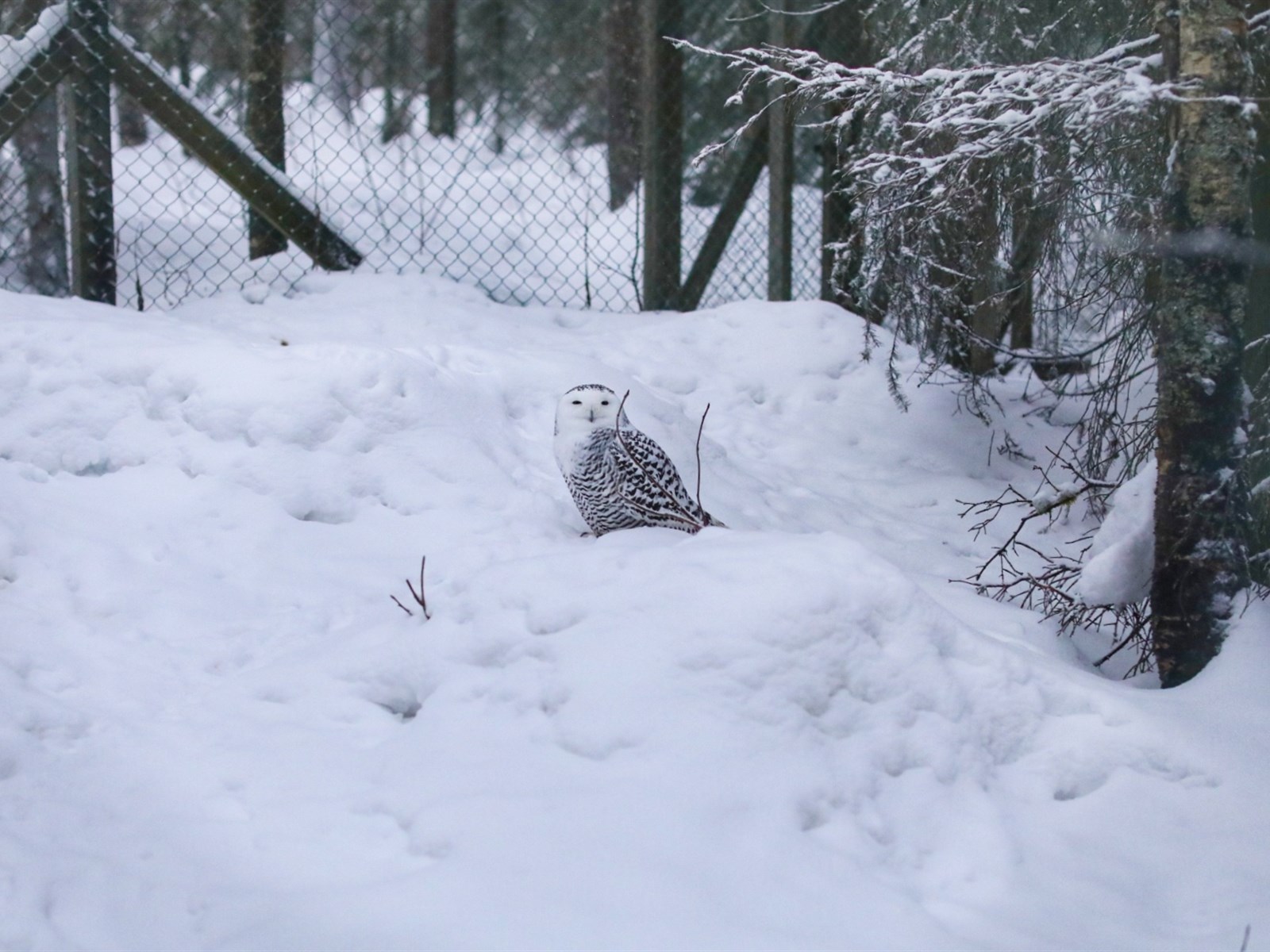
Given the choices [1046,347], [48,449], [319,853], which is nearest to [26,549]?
[48,449]

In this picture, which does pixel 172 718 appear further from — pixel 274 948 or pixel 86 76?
pixel 86 76

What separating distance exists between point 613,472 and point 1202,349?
1520 mm

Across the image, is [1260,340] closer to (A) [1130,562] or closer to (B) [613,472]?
(A) [1130,562]

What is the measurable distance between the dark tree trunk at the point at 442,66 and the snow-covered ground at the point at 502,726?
7.55m

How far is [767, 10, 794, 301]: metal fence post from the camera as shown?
551cm

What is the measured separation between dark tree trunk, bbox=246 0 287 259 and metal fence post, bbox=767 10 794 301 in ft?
7.71

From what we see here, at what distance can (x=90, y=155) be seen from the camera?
183 inches

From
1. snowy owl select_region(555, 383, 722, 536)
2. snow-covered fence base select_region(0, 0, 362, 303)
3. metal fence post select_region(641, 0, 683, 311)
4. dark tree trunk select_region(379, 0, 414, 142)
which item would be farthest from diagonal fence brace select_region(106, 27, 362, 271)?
dark tree trunk select_region(379, 0, 414, 142)

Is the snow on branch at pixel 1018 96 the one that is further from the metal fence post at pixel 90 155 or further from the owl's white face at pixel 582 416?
the metal fence post at pixel 90 155

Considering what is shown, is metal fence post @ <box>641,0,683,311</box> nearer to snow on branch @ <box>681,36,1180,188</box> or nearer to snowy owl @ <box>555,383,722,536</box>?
snowy owl @ <box>555,383,722,536</box>

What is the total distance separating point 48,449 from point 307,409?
Result: 75 cm

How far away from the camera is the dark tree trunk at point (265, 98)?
5.32 m

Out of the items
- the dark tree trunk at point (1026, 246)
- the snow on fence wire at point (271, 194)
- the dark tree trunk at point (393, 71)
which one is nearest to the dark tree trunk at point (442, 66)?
the dark tree trunk at point (393, 71)

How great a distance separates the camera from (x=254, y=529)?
3.15 meters
